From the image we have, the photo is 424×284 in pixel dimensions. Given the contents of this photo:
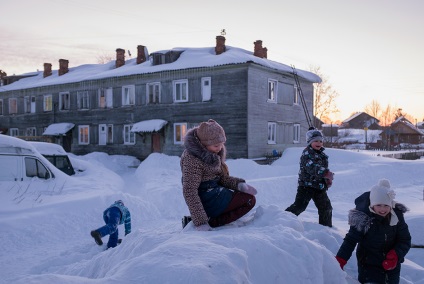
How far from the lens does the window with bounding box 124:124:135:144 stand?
26.9 meters

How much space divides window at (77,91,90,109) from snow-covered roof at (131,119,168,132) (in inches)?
234

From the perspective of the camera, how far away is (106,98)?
2816 cm

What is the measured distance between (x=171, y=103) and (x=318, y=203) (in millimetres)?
19324

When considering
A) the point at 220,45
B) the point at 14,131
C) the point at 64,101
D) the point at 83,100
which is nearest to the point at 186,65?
the point at 220,45

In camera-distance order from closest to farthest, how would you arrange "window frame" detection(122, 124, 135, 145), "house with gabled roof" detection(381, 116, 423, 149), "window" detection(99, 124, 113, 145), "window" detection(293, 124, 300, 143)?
1. "window" detection(293, 124, 300, 143)
2. "window frame" detection(122, 124, 135, 145)
3. "window" detection(99, 124, 113, 145)
4. "house with gabled roof" detection(381, 116, 423, 149)

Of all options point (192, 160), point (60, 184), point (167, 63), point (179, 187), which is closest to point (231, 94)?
point (167, 63)

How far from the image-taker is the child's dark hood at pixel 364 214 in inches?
151

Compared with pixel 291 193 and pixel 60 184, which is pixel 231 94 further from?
pixel 60 184

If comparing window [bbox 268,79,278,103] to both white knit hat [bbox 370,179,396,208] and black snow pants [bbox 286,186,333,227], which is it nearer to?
black snow pants [bbox 286,186,333,227]

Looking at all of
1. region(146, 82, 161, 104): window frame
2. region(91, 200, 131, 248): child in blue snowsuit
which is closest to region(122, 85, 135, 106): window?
region(146, 82, 161, 104): window frame

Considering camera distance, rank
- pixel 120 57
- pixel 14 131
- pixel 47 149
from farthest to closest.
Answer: pixel 14 131 → pixel 120 57 → pixel 47 149

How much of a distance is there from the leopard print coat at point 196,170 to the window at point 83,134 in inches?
1056

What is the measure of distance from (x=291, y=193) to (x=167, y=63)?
16.3 metres

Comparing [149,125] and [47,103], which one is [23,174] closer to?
[149,125]
